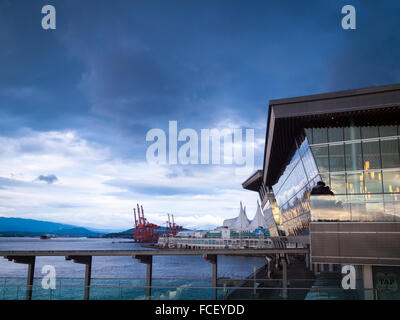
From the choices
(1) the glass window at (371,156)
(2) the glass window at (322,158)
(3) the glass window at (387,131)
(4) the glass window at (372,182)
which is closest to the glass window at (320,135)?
(2) the glass window at (322,158)

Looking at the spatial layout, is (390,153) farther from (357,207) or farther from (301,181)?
(301,181)

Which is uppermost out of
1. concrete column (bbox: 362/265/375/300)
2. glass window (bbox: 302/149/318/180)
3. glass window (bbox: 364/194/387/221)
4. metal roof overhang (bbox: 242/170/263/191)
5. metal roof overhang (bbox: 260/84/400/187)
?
metal roof overhang (bbox: 242/170/263/191)

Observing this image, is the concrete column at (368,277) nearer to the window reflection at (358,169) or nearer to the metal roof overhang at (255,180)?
the window reflection at (358,169)

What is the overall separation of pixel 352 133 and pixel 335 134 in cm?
89

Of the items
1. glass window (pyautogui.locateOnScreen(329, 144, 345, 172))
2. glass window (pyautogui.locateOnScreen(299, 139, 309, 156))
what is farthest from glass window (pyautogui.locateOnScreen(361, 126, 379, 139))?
glass window (pyautogui.locateOnScreen(299, 139, 309, 156))

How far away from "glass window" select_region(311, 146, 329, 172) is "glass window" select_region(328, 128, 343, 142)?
0.66 meters

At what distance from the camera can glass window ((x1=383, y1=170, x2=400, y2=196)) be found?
18266mm

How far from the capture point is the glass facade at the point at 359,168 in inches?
723

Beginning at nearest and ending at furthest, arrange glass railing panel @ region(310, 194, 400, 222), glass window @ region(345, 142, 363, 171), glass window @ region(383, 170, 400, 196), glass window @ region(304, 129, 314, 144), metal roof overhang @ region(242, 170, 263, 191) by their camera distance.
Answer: glass railing panel @ region(310, 194, 400, 222) < glass window @ region(383, 170, 400, 196) < glass window @ region(345, 142, 363, 171) < glass window @ region(304, 129, 314, 144) < metal roof overhang @ region(242, 170, 263, 191)

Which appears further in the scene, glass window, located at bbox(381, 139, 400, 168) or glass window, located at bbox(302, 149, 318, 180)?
glass window, located at bbox(302, 149, 318, 180)

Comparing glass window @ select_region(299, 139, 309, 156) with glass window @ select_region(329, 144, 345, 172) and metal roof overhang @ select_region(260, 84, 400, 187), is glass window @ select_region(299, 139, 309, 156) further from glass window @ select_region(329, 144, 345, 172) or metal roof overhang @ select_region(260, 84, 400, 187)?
glass window @ select_region(329, 144, 345, 172)

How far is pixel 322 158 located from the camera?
65.6 ft

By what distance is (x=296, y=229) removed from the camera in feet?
96.9
